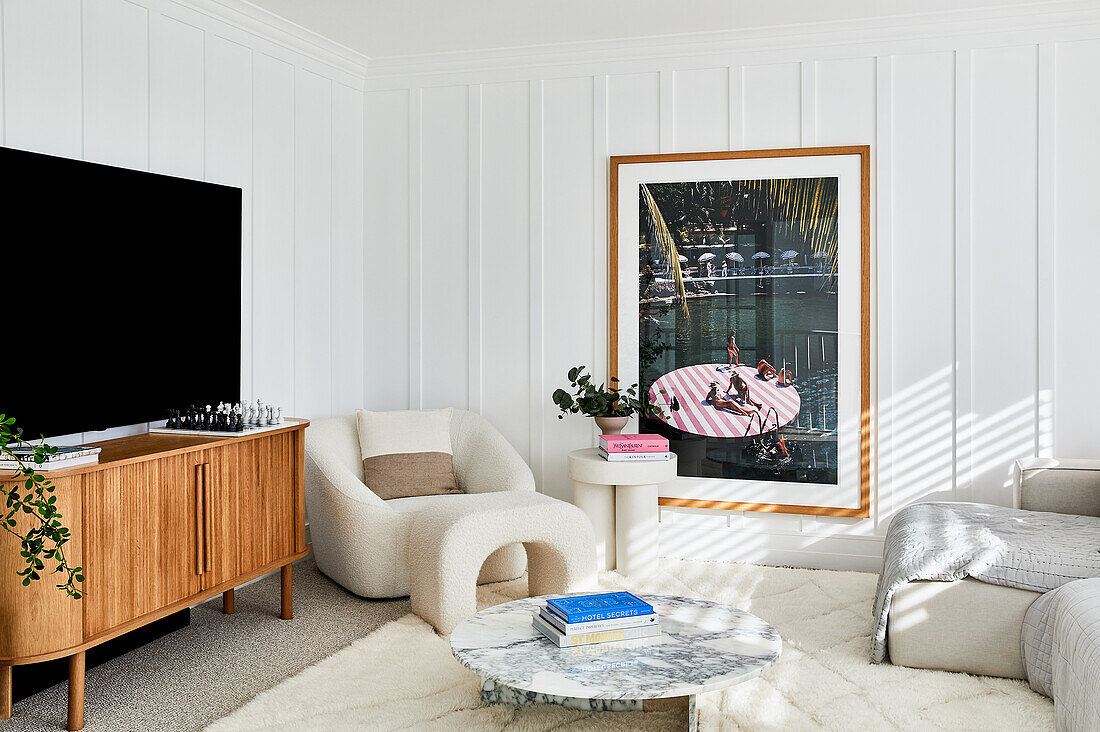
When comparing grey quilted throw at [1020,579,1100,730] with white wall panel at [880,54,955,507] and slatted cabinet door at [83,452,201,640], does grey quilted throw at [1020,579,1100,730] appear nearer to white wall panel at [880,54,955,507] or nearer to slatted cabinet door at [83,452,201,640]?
white wall panel at [880,54,955,507]

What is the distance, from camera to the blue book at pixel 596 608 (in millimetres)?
2369

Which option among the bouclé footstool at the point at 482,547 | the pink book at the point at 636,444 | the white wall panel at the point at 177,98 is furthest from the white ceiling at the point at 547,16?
the bouclé footstool at the point at 482,547

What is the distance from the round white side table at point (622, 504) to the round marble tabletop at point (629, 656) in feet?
4.63

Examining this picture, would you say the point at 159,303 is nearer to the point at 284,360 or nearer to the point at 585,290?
the point at 284,360

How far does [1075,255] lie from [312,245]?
3.70m

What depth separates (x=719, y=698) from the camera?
2748 millimetres

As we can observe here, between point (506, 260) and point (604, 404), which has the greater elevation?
point (506, 260)

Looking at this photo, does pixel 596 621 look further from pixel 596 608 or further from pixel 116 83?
pixel 116 83

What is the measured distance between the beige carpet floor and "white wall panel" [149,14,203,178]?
6.17ft

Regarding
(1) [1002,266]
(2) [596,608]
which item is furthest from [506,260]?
(2) [596,608]

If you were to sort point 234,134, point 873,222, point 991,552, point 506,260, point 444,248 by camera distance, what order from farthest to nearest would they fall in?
point 444,248 → point 506,260 → point 873,222 → point 234,134 → point 991,552

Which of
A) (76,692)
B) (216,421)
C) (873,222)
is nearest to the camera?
(76,692)

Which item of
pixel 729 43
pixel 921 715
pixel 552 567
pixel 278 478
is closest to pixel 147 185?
pixel 278 478

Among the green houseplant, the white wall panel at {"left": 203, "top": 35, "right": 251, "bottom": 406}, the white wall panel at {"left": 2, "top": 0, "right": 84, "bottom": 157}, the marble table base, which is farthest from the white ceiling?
the marble table base
